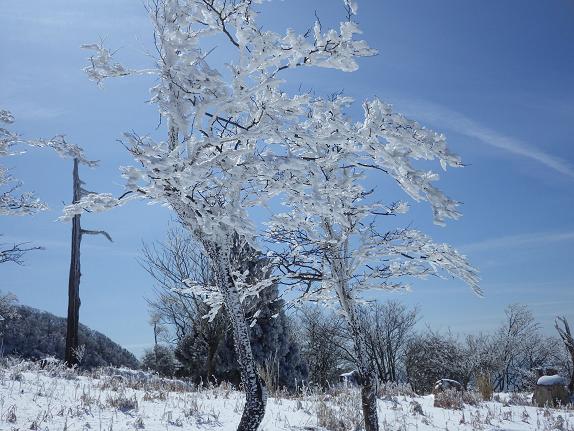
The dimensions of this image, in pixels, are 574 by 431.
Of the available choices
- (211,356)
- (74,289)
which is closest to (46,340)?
(74,289)

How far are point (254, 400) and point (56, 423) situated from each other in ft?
8.86

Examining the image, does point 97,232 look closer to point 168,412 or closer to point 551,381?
point 168,412

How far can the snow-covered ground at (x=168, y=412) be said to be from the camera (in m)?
5.58

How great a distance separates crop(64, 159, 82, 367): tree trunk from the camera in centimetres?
1520

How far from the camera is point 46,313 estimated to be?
35875 mm

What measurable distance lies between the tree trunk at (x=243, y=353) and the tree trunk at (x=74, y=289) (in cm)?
1275

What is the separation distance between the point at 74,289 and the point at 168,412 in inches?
447

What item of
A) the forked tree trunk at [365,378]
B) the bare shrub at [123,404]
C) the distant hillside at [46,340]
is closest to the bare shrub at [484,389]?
the forked tree trunk at [365,378]

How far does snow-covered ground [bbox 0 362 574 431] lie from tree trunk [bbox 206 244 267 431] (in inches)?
72.7

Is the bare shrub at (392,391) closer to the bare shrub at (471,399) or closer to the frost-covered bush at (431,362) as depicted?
the bare shrub at (471,399)

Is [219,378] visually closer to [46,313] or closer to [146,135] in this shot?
[146,135]

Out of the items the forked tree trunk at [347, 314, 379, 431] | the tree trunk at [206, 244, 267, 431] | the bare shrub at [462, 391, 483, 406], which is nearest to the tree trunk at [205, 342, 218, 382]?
the bare shrub at [462, 391, 483, 406]

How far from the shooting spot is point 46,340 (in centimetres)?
3162

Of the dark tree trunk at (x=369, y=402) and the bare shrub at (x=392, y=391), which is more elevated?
the dark tree trunk at (x=369, y=402)
